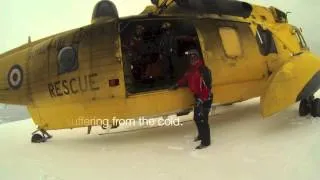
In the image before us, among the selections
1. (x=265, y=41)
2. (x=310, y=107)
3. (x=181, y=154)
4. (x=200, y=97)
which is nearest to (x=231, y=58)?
(x=265, y=41)

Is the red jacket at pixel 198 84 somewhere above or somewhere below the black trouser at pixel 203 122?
above

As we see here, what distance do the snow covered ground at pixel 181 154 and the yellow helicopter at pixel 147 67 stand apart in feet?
1.79

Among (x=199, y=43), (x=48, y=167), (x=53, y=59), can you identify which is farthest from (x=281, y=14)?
(x=48, y=167)

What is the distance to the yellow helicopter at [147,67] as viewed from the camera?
823cm

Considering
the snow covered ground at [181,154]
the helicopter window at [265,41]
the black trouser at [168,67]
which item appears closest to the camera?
the snow covered ground at [181,154]

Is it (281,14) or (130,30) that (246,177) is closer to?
(130,30)

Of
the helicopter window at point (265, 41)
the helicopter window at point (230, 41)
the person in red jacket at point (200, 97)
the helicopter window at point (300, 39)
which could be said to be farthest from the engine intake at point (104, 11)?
the helicopter window at point (300, 39)

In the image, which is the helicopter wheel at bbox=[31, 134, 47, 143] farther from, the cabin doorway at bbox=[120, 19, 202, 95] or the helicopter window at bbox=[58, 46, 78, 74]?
the cabin doorway at bbox=[120, 19, 202, 95]

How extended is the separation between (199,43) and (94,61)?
7.13 ft

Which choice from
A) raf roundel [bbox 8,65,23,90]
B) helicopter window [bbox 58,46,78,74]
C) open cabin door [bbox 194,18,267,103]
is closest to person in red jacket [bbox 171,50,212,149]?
open cabin door [bbox 194,18,267,103]

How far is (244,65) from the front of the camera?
30.0 feet

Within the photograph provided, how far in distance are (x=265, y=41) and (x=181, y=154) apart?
3788 millimetres

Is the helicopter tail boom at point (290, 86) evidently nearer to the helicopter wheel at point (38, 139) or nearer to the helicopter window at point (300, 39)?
the helicopter window at point (300, 39)

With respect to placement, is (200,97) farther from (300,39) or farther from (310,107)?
(300,39)
